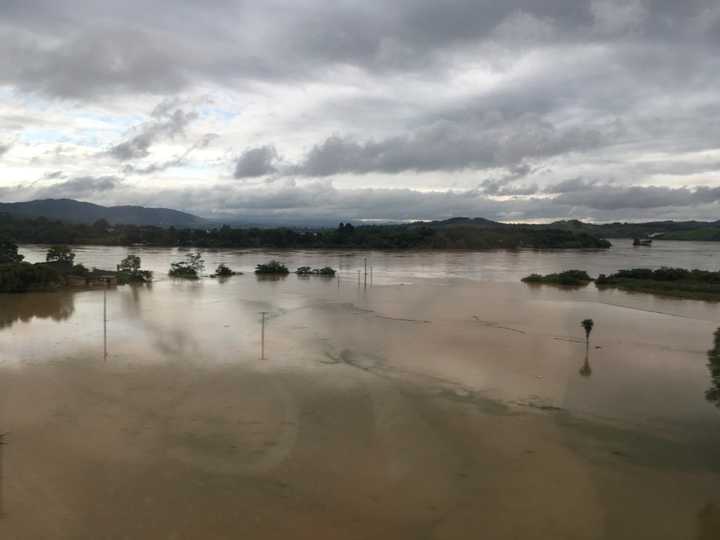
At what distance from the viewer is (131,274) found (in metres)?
33.8

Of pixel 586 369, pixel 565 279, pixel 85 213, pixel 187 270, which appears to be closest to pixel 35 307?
pixel 187 270

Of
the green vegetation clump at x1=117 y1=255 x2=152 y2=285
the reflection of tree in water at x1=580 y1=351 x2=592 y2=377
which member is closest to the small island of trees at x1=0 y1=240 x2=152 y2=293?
the green vegetation clump at x1=117 y1=255 x2=152 y2=285

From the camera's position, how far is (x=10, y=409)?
36.2 ft

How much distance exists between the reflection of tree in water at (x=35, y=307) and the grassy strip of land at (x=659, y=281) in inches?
1099

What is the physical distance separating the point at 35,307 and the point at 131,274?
10.4m

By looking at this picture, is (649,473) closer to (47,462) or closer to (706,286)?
(47,462)

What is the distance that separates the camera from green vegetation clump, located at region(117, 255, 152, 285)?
3347 centimetres

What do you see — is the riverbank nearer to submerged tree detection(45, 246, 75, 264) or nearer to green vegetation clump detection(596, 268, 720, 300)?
green vegetation clump detection(596, 268, 720, 300)

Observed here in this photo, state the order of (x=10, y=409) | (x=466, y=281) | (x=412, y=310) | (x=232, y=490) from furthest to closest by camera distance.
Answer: (x=466, y=281), (x=412, y=310), (x=10, y=409), (x=232, y=490)

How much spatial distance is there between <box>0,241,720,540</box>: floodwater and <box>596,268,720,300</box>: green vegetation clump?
1239 centimetres

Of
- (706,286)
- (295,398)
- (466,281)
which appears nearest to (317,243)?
(466,281)

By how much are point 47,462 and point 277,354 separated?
7.48 meters

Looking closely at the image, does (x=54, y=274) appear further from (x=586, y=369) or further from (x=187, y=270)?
(x=586, y=369)

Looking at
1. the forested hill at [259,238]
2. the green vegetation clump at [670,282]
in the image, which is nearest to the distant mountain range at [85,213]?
the forested hill at [259,238]
